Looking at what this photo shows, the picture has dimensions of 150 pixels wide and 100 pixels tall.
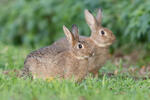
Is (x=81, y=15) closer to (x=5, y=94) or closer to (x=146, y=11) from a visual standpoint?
(x=146, y=11)

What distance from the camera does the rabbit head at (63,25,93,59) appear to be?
18.5ft

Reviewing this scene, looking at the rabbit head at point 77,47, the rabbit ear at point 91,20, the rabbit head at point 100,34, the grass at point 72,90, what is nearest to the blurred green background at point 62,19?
the rabbit head at point 100,34

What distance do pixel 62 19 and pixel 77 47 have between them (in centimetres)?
455

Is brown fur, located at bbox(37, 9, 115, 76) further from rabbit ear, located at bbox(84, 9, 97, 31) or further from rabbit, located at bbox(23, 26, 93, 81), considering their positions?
rabbit, located at bbox(23, 26, 93, 81)

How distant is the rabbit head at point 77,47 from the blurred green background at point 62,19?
252 centimetres

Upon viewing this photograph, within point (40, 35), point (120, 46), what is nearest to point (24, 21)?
point (40, 35)

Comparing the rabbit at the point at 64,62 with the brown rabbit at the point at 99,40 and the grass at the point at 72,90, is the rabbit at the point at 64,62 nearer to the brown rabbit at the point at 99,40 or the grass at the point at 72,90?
the grass at the point at 72,90

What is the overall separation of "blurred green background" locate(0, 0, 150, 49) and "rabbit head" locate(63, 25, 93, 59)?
8.26 feet

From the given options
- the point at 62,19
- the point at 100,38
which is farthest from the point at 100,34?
the point at 62,19

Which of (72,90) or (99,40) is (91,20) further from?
(72,90)

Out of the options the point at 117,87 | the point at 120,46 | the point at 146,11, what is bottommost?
the point at 117,87

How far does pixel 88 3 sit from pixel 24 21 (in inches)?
104

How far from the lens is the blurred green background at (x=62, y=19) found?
8.36 meters

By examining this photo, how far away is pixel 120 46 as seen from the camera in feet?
31.5
